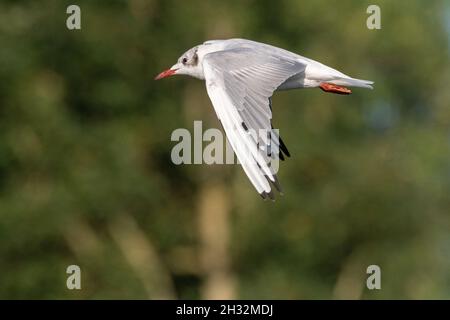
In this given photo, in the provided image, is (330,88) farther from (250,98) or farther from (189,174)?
(189,174)

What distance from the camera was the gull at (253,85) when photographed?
486cm

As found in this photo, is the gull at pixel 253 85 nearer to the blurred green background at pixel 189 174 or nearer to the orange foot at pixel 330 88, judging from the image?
the orange foot at pixel 330 88

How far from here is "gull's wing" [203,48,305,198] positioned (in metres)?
4.82

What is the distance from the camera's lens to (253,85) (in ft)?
17.7

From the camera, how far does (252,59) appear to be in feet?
18.5

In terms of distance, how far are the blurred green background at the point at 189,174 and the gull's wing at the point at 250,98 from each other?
5.93 meters

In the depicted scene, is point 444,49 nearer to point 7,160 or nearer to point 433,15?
point 433,15

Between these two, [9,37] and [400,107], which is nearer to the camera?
[9,37]

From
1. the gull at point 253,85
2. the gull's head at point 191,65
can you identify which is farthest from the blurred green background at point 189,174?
the gull at point 253,85

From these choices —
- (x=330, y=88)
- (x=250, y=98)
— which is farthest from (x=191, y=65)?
(x=250, y=98)

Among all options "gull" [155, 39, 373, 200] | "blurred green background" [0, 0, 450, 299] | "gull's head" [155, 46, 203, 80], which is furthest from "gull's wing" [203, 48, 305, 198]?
"blurred green background" [0, 0, 450, 299]

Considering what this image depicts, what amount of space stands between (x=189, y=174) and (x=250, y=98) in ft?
23.7

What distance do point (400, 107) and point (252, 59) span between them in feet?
27.0
